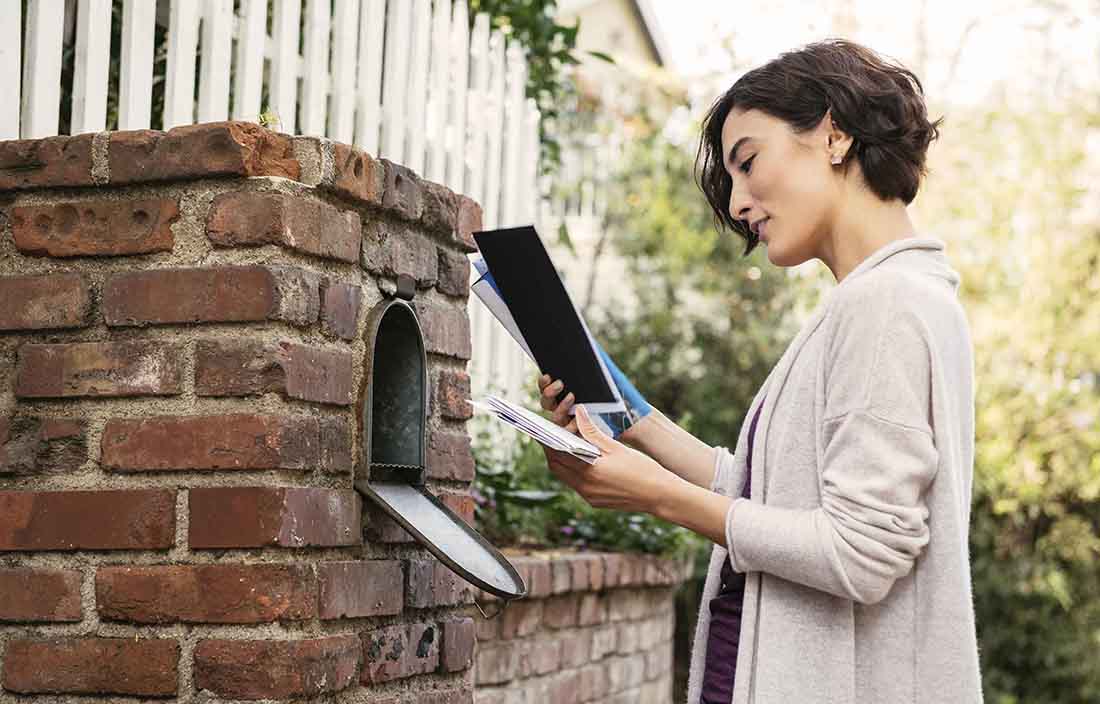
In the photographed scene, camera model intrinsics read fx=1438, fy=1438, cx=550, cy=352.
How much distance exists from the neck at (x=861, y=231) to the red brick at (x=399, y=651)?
87 centimetres

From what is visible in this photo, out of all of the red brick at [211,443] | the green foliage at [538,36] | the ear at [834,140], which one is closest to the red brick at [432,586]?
the red brick at [211,443]

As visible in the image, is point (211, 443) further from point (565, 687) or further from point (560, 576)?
point (565, 687)

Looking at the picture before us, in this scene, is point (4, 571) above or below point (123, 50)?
below

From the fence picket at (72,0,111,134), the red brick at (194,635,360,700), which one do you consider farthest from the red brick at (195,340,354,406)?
the fence picket at (72,0,111,134)

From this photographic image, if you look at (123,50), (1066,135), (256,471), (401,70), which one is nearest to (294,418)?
(256,471)

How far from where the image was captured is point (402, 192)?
228 cm

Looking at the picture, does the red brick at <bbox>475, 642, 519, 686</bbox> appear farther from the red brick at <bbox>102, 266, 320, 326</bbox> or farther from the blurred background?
the blurred background

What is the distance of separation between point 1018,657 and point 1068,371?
1696 mm

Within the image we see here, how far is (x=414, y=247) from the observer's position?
2.35 meters

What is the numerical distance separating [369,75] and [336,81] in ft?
0.63

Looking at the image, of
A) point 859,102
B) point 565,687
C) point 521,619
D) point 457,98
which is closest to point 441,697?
point 859,102

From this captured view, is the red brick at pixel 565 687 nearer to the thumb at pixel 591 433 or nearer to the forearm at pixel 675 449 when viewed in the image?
the forearm at pixel 675 449

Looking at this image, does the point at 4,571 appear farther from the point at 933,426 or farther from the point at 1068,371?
the point at 1068,371

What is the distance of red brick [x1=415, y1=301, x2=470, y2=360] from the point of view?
2.38 m
